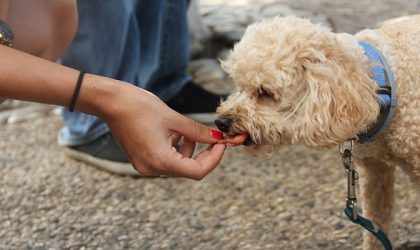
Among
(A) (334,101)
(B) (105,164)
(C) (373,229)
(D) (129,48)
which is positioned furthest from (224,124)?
(D) (129,48)

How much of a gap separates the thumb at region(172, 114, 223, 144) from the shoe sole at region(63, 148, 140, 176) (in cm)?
133

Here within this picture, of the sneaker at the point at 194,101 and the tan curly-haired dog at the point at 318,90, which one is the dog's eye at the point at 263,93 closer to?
the tan curly-haired dog at the point at 318,90

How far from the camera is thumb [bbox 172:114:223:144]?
1.93 m

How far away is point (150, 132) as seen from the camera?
186 centimetres

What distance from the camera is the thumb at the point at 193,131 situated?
1930 millimetres

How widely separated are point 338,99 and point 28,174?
2041mm

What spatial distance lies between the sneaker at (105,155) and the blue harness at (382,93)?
1.53 metres

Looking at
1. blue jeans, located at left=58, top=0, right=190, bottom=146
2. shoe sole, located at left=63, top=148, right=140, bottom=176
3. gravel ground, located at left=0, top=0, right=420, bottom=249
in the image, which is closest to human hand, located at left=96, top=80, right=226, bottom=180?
gravel ground, located at left=0, top=0, right=420, bottom=249

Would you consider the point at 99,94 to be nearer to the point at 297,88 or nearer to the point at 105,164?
the point at 297,88

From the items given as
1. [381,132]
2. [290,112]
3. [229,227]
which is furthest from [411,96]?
[229,227]

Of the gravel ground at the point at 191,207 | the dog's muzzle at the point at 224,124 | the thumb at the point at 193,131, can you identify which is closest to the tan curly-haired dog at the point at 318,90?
the dog's muzzle at the point at 224,124

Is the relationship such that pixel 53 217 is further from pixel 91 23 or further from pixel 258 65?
pixel 258 65

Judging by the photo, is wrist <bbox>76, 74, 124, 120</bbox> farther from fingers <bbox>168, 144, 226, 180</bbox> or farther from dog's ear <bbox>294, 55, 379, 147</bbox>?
dog's ear <bbox>294, 55, 379, 147</bbox>

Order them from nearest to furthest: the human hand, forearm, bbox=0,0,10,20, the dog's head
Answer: the human hand
the dog's head
forearm, bbox=0,0,10,20
